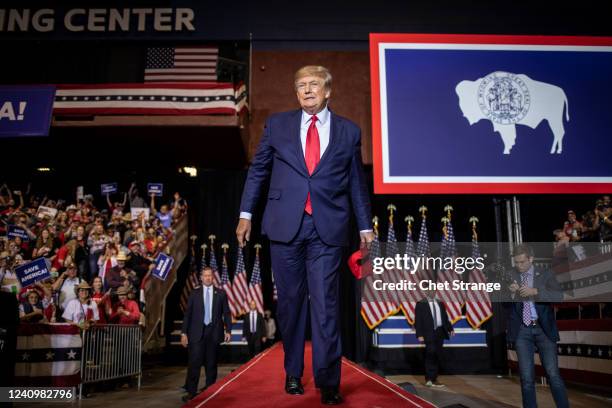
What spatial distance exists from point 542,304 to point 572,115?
432 cm

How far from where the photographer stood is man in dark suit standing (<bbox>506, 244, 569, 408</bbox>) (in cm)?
409

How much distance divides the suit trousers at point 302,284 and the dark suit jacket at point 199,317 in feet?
14.0

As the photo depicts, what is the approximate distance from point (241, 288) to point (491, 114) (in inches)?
247

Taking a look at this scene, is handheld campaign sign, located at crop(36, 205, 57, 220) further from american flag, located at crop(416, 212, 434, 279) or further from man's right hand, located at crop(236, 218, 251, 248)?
man's right hand, located at crop(236, 218, 251, 248)

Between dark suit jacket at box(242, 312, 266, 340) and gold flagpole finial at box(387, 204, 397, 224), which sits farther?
gold flagpole finial at box(387, 204, 397, 224)

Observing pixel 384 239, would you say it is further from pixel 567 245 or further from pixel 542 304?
pixel 542 304

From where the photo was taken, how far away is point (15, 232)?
26.0ft

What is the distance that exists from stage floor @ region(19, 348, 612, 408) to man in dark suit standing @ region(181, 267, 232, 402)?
0.44 m

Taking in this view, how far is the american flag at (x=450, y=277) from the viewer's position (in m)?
9.59

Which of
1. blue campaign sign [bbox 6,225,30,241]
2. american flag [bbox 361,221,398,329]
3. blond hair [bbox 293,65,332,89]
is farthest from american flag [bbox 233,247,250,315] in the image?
blond hair [bbox 293,65,332,89]

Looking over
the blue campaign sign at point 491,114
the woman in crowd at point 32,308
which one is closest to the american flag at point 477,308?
the blue campaign sign at point 491,114

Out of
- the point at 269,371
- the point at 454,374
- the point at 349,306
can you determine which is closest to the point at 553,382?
the point at 269,371

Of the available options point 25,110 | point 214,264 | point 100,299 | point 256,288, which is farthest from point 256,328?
point 25,110

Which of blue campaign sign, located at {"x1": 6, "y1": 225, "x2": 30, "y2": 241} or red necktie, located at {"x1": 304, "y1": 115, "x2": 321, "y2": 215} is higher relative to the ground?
blue campaign sign, located at {"x1": 6, "y1": 225, "x2": 30, "y2": 241}
